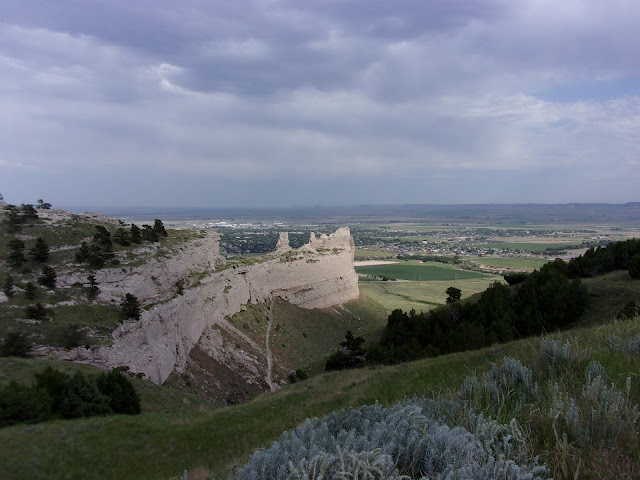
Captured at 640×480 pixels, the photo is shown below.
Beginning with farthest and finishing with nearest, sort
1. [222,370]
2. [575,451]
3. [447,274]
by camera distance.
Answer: [447,274] → [222,370] → [575,451]

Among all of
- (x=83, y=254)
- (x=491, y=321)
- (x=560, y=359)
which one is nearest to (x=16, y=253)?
(x=83, y=254)

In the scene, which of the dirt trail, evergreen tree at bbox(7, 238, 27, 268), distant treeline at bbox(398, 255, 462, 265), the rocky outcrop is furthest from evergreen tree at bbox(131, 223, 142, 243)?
distant treeline at bbox(398, 255, 462, 265)

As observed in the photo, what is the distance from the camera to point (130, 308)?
69.5 feet

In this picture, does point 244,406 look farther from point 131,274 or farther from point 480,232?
point 480,232

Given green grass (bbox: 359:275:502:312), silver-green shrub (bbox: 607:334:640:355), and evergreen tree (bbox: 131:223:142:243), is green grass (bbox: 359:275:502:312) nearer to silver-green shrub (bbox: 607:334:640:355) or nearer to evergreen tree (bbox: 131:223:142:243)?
evergreen tree (bbox: 131:223:142:243)

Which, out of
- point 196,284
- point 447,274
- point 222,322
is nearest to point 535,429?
point 196,284

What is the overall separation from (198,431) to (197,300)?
1806 cm

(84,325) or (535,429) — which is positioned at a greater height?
(535,429)

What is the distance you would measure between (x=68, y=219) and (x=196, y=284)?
10.7m

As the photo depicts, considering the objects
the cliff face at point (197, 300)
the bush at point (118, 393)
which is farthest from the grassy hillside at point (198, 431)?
the cliff face at point (197, 300)

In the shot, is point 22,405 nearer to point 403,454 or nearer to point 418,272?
point 403,454

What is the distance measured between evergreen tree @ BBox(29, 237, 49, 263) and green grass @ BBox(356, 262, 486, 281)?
2730 inches

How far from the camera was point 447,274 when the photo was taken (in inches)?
3332

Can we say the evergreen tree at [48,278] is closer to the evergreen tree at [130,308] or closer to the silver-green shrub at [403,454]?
the evergreen tree at [130,308]
